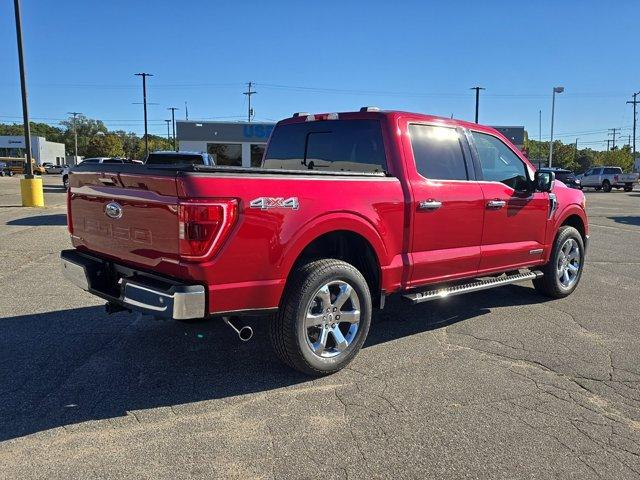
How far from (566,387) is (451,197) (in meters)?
1.80

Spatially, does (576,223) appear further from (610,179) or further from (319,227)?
(610,179)

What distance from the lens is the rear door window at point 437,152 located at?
15.5 feet

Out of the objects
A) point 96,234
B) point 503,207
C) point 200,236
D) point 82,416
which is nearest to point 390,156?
point 503,207

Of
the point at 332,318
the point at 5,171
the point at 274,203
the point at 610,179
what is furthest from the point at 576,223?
the point at 5,171

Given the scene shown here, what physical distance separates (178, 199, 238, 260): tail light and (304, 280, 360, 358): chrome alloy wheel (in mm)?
885

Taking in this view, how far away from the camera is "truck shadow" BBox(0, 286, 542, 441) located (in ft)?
11.5

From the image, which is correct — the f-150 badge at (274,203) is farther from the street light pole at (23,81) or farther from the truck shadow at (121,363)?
the street light pole at (23,81)

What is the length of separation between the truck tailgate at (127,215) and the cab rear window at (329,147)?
1960 millimetres

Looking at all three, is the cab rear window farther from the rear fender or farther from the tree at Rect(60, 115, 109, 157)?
the tree at Rect(60, 115, 109, 157)

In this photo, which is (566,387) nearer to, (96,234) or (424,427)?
(424,427)

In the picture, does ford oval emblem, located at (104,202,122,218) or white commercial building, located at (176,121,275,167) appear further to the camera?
white commercial building, located at (176,121,275,167)

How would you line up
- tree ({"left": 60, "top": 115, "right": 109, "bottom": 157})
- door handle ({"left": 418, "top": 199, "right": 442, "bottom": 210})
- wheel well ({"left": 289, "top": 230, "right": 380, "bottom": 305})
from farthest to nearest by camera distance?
tree ({"left": 60, "top": 115, "right": 109, "bottom": 157})
door handle ({"left": 418, "top": 199, "right": 442, "bottom": 210})
wheel well ({"left": 289, "top": 230, "right": 380, "bottom": 305})

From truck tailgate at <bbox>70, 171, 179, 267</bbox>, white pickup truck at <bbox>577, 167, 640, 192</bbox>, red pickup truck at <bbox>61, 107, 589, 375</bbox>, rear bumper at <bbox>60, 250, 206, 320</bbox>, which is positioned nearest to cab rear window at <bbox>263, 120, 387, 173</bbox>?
red pickup truck at <bbox>61, 107, 589, 375</bbox>

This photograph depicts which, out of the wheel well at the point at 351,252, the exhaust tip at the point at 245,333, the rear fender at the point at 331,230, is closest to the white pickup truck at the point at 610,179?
the wheel well at the point at 351,252
